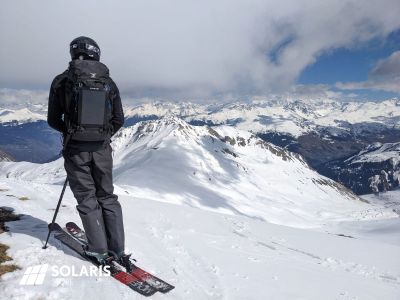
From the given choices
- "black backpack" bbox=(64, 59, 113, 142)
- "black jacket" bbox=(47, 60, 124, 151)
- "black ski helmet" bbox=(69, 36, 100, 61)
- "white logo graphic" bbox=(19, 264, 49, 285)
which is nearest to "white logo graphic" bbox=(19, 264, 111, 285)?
"white logo graphic" bbox=(19, 264, 49, 285)

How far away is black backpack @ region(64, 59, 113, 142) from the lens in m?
7.90

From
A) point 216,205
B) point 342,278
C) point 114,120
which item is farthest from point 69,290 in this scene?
point 216,205

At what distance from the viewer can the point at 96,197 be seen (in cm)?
877

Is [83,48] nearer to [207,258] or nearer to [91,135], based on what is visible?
[91,135]

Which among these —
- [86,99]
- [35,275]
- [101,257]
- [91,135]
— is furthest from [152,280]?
[86,99]

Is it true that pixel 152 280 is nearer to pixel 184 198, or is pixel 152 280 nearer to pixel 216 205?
pixel 184 198

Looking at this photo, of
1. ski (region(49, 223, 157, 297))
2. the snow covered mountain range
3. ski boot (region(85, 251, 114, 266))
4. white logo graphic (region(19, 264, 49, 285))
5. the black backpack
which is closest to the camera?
white logo graphic (region(19, 264, 49, 285))

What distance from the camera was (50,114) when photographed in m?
8.50

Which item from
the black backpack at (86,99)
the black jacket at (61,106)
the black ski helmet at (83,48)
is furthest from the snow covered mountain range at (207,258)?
the black ski helmet at (83,48)

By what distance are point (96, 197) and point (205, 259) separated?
3938mm

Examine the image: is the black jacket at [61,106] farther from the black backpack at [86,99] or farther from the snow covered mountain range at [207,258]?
the snow covered mountain range at [207,258]

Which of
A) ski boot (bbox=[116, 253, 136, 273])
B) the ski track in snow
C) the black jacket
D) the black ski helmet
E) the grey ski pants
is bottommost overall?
the ski track in snow

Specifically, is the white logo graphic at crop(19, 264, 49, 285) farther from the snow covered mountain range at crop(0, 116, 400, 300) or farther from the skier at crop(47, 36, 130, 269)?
the skier at crop(47, 36, 130, 269)

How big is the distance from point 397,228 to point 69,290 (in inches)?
2665
